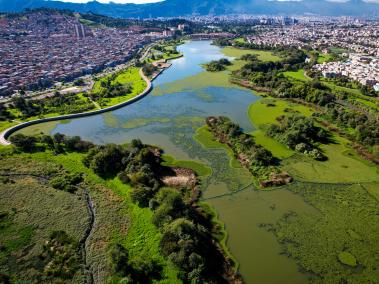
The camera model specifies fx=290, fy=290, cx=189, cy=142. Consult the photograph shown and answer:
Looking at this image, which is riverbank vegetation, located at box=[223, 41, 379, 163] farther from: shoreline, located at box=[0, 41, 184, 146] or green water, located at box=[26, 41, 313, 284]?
shoreline, located at box=[0, 41, 184, 146]

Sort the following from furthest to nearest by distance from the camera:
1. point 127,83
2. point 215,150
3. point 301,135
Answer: point 127,83
point 301,135
point 215,150

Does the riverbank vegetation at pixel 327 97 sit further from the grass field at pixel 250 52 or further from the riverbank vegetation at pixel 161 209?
the riverbank vegetation at pixel 161 209

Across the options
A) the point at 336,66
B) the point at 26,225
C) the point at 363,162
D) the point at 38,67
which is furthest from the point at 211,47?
the point at 26,225

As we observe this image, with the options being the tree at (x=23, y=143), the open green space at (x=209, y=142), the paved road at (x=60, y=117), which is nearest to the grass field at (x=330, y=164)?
the open green space at (x=209, y=142)

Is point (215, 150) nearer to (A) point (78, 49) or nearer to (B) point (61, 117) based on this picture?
(B) point (61, 117)

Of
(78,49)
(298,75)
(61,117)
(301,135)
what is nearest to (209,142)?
(301,135)

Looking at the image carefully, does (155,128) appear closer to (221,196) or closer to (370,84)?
(221,196)
